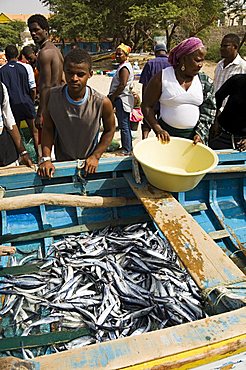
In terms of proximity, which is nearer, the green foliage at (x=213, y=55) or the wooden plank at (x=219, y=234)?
the wooden plank at (x=219, y=234)

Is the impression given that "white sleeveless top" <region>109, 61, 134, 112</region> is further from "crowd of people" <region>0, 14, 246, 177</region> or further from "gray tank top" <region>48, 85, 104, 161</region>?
"gray tank top" <region>48, 85, 104, 161</region>

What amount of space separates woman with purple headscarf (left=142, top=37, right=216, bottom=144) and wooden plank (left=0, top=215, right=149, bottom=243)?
882mm

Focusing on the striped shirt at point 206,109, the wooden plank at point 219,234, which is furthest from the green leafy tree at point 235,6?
the wooden plank at point 219,234

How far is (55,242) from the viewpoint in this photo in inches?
134

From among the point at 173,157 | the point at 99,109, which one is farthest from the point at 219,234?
the point at 99,109

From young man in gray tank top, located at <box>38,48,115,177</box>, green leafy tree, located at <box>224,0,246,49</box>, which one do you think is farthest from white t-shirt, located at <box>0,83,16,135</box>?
green leafy tree, located at <box>224,0,246,49</box>

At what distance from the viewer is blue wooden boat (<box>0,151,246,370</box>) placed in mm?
1653

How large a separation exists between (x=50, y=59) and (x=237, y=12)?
1181 inches

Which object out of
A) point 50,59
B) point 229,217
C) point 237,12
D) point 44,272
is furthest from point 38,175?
point 237,12

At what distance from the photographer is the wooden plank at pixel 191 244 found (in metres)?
2.20

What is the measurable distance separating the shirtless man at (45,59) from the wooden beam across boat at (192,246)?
2.18 meters

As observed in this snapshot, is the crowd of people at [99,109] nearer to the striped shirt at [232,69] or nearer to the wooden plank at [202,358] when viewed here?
the striped shirt at [232,69]

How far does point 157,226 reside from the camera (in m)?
2.81

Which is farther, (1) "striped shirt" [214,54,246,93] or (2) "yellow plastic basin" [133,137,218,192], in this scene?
(1) "striped shirt" [214,54,246,93]
